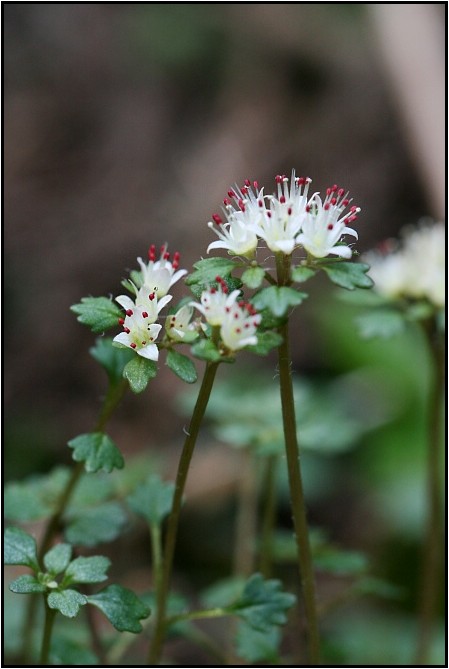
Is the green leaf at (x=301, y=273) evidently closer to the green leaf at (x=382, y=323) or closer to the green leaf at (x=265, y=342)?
the green leaf at (x=265, y=342)

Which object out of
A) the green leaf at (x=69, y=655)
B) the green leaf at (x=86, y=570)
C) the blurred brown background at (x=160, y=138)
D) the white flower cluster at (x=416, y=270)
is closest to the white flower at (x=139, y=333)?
the green leaf at (x=86, y=570)

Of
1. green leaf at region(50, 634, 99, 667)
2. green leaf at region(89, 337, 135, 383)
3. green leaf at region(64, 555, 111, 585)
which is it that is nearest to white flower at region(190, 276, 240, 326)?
green leaf at region(89, 337, 135, 383)

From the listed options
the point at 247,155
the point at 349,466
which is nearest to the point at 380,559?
the point at 349,466

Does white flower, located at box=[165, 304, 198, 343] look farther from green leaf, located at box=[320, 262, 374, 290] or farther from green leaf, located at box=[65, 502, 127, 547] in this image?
green leaf, located at box=[65, 502, 127, 547]

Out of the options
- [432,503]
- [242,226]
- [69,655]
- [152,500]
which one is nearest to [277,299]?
[242,226]

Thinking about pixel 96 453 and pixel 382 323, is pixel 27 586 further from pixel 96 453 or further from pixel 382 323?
pixel 382 323
